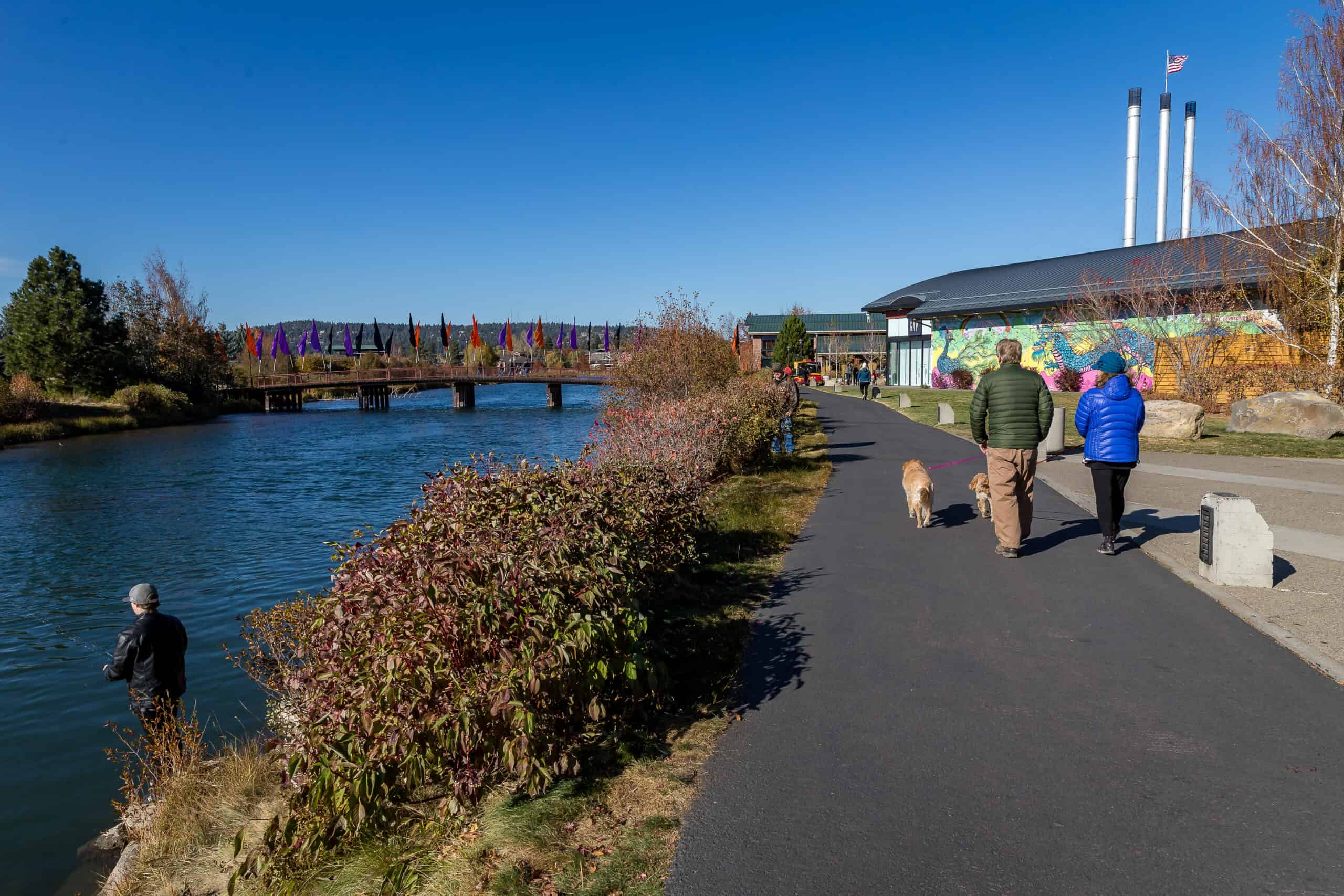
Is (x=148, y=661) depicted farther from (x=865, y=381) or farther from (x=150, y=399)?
(x=150, y=399)

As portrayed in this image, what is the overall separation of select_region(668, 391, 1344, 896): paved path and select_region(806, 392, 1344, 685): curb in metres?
0.09

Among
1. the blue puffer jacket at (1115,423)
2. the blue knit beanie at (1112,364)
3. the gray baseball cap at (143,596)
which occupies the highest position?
the blue knit beanie at (1112,364)

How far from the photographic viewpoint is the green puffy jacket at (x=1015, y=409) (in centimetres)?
782

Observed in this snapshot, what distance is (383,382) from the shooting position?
67.0 metres

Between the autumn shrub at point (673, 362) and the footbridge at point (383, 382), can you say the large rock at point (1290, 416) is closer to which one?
the autumn shrub at point (673, 362)

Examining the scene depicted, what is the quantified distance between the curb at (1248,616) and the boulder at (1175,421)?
11.8m

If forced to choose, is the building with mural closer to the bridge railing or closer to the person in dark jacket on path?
the bridge railing

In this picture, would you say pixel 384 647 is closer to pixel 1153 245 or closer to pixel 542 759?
pixel 542 759

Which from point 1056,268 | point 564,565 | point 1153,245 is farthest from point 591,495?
point 1056,268

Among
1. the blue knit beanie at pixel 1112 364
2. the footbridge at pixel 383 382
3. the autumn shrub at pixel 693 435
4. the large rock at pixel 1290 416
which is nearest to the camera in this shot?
the blue knit beanie at pixel 1112 364

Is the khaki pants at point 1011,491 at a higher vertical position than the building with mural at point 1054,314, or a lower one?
lower

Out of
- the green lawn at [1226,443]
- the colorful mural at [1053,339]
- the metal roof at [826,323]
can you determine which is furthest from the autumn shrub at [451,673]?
the metal roof at [826,323]

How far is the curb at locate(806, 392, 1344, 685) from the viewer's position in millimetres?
5164

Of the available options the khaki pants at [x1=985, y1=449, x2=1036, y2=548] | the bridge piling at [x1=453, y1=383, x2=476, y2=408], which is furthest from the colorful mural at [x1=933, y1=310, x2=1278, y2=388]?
the bridge piling at [x1=453, y1=383, x2=476, y2=408]
